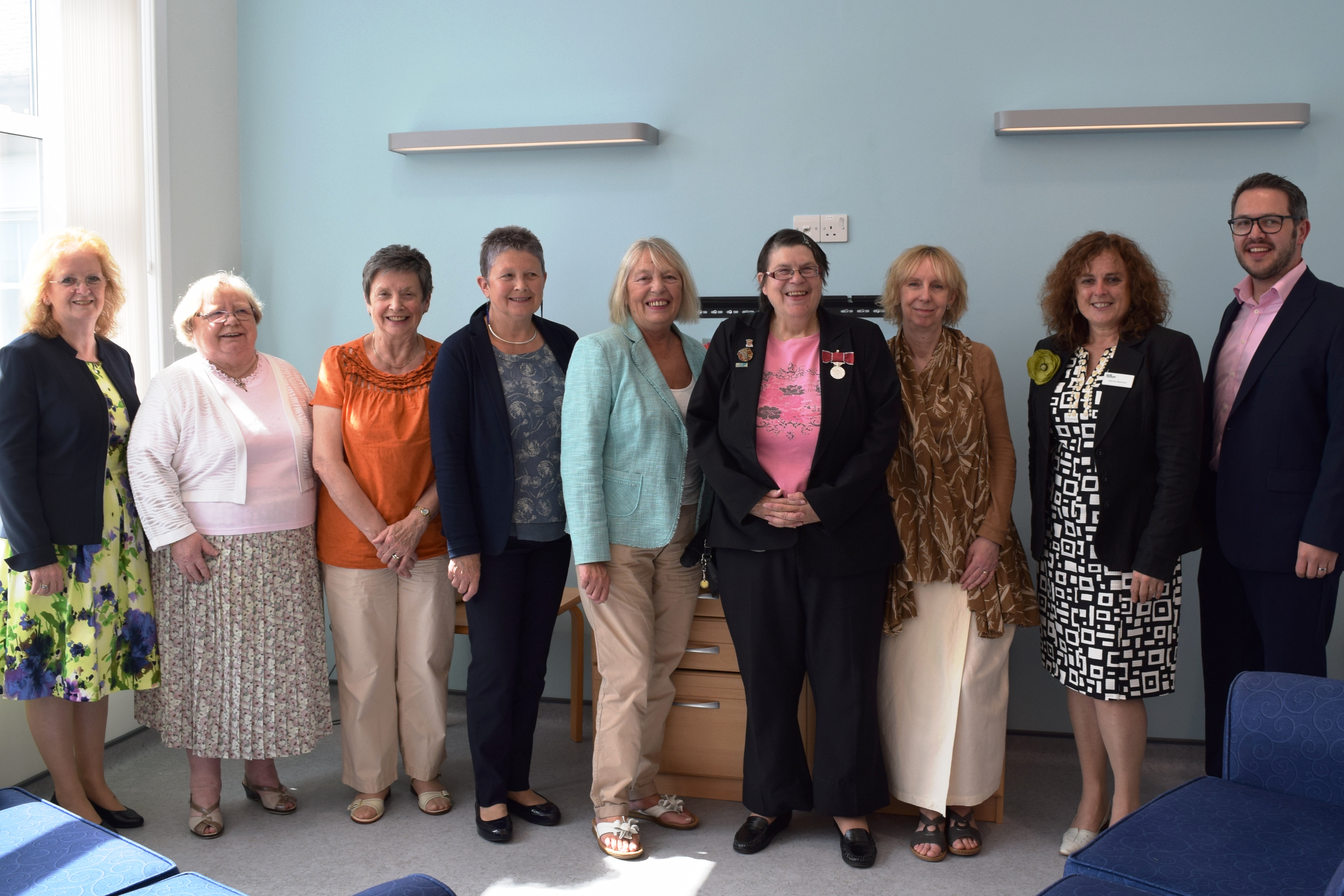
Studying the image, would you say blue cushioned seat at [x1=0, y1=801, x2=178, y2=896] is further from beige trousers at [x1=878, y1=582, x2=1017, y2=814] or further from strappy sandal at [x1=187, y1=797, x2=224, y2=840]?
beige trousers at [x1=878, y1=582, x2=1017, y2=814]

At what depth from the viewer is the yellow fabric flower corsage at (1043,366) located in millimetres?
2660

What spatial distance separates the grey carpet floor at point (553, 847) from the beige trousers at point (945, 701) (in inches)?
7.6

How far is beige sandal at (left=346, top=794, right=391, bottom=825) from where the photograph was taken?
2.89m

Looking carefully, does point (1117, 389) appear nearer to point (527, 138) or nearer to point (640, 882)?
point (640, 882)

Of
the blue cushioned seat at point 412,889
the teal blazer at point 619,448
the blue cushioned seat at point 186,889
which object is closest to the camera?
the blue cushioned seat at point 412,889

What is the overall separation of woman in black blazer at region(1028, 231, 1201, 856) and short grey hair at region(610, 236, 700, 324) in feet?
3.16

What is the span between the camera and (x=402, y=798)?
3.06m

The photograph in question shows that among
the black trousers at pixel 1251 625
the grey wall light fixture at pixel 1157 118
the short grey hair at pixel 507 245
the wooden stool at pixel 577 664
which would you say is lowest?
the wooden stool at pixel 577 664

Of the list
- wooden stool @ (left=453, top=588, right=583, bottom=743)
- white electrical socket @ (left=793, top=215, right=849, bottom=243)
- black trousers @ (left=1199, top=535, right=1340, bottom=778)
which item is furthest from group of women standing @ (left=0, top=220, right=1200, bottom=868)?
white electrical socket @ (left=793, top=215, right=849, bottom=243)

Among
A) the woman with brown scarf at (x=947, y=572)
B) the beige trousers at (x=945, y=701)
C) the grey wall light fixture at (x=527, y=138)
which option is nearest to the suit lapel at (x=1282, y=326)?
the woman with brown scarf at (x=947, y=572)

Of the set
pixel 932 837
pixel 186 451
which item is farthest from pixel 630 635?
pixel 186 451

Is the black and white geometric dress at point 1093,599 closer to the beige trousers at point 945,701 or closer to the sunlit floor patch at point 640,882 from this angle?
the beige trousers at point 945,701

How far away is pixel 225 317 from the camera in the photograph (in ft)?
9.03

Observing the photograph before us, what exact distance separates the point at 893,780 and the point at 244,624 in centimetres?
184
